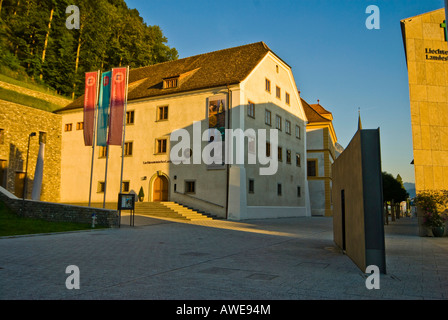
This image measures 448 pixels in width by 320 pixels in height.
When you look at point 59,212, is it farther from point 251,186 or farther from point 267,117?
point 267,117

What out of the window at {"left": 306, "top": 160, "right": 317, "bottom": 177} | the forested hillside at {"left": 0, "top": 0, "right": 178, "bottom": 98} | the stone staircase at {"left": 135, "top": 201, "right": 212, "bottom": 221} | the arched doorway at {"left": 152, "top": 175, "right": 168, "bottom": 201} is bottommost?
the stone staircase at {"left": 135, "top": 201, "right": 212, "bottom": 221}

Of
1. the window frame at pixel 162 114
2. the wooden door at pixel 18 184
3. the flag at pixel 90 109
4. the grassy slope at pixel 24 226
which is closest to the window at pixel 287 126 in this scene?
the window frame at pixel 162 114

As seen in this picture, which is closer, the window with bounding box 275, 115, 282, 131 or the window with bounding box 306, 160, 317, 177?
the window with bounding box 275, 115, 282, 131

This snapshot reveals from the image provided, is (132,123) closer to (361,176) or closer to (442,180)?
(442,180)

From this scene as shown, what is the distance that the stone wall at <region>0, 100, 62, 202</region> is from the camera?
103ft

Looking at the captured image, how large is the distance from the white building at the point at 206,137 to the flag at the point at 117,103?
20.8 ft

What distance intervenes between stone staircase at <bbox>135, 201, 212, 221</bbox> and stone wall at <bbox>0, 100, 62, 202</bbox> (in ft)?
41.6

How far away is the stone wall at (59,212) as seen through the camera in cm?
1898

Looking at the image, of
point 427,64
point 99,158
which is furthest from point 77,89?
point 427,64

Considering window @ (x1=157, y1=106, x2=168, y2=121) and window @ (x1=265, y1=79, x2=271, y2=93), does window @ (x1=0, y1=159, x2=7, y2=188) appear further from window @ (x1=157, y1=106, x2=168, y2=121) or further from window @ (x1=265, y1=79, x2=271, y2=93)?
window @ (x1=265, y1=79, x2=271, y2=93)

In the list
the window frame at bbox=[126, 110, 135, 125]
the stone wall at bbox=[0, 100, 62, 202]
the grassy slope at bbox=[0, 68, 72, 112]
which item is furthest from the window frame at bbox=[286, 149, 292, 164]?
the grassy slope at bbox=[0, 68, 72, 112]

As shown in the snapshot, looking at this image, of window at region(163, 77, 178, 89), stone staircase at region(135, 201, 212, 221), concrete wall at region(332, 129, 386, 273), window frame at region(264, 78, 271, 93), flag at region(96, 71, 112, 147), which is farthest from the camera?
window frame at region(264, 78, 271, 93)
